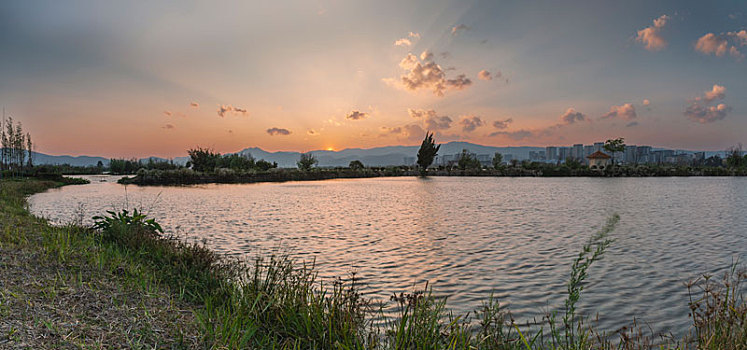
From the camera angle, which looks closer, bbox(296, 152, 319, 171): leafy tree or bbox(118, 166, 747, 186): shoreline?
bbox(118, 166, 747, 186): shoreline

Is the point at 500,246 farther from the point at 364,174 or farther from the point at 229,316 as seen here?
the point at 364,174

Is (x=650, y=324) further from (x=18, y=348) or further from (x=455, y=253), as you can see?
(x=18, y=348)

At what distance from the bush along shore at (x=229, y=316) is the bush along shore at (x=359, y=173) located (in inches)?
1349

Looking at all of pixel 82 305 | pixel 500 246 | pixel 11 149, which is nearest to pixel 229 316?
pixel 82 305

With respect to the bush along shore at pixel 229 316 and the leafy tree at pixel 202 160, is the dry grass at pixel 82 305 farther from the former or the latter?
the leafy tree at pixel 202 160

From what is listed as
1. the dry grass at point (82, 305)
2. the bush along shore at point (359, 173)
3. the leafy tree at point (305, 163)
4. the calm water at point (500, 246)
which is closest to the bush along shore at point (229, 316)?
the dry grass at point (82, 305)

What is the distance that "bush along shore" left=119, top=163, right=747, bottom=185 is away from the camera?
3688 cm

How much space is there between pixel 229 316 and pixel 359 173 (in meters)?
52.7

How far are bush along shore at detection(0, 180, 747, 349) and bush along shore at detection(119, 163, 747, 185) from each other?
34259 mm

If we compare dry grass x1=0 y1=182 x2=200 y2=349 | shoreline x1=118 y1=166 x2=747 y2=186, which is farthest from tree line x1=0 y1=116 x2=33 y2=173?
dry grass x1=0 y1=182 x2=200 y2=349

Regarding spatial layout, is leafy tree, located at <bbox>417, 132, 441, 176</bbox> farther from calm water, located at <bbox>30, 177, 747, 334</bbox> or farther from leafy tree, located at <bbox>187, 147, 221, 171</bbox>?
calm water, located at <bbox>30, 177, 747, 334</bbox>

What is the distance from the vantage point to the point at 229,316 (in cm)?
358

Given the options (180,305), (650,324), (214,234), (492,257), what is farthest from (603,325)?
(214,234)

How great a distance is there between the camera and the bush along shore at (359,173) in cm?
3688
